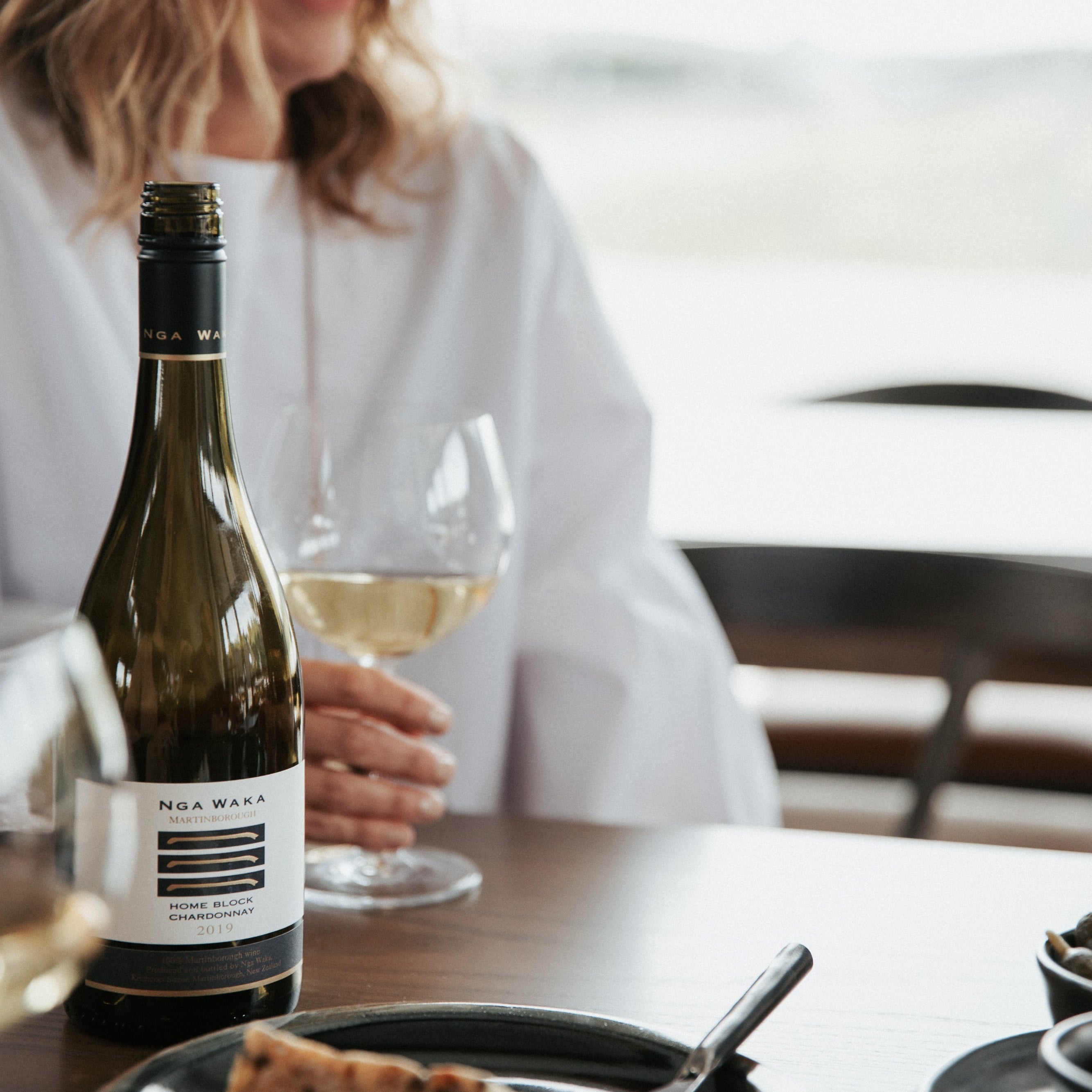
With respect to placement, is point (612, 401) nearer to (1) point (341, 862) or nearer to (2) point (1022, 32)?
(1) point (341, 862)

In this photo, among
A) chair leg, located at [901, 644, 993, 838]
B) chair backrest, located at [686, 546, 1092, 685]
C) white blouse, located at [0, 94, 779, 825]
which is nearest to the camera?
white blouse, located at [0, 94, 779, 825]

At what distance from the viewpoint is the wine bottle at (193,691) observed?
0.52 m

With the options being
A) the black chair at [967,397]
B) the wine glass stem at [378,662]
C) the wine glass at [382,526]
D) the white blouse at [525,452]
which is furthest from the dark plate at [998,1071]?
the black chair at [967,397]

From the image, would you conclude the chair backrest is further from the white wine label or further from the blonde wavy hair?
the white wine label

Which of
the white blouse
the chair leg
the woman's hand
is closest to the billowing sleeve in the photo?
the white blouse

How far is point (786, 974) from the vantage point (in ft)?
1.72

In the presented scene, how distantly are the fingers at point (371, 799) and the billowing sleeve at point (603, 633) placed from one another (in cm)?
46

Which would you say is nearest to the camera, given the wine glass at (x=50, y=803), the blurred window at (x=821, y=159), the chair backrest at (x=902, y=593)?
the wine glass at (x=50, y=803)

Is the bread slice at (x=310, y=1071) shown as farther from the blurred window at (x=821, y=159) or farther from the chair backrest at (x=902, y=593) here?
the blurred window at (x=821, y=159)

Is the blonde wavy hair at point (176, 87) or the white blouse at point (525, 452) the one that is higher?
the blonde wavy hair at point (176, 87)

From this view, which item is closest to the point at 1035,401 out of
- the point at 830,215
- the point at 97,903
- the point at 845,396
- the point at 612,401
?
the point at 845,396

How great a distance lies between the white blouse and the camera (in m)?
1.21

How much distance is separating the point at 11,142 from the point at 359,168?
0.27 m

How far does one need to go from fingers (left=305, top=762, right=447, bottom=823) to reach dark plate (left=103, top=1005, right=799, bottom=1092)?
0.28m
